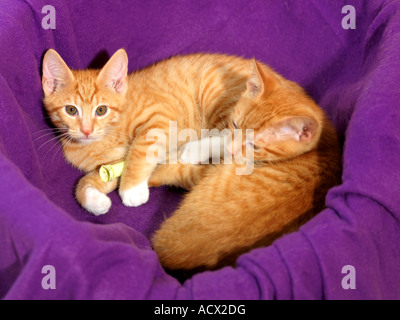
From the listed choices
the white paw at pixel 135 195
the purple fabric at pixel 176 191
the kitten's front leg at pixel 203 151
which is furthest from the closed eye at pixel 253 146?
the white paw at pixel 135 195

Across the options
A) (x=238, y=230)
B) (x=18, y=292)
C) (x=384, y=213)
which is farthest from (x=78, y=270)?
(x=384, y=213)

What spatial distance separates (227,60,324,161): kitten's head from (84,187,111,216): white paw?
23.8 inches

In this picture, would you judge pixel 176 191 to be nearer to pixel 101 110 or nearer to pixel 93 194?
pixel 93 194

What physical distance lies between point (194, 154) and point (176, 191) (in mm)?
271

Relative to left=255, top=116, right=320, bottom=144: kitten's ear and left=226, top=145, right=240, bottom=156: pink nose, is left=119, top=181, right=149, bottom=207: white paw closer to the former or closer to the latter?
left=226, top=145, right=240, bottom=156: pink nose

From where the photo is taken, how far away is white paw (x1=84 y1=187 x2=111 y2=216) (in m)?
1.65

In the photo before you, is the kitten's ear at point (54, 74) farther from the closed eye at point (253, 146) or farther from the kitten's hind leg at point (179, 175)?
the closed eye at point (253, 146)

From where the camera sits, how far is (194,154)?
1724mm

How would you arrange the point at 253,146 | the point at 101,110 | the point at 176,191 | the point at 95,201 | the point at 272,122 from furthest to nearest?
the point at 176,191 → the point at 101,110 → the point at 95,201 → the point at 253,146 → the point at 272,122

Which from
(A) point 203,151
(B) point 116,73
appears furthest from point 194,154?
(B) point 116,73

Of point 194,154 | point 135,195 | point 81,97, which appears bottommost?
point 135,195

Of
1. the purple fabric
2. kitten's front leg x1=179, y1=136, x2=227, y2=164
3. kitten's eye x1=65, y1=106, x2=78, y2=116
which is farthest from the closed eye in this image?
kitten's eye x1=65, y1=106, x2=78, y2=116

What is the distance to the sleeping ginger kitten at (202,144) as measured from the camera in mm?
1304

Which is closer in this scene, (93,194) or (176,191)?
(93,194)
